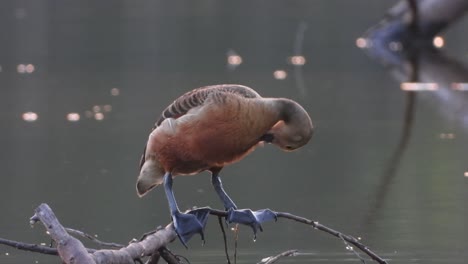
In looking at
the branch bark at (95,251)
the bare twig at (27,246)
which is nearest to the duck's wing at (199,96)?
the branch bark at (95,251)

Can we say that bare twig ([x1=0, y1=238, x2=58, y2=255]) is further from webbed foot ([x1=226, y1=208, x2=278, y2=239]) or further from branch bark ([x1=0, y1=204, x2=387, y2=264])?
webbed foot ([x1=226, y1=208, x2=278, y2=239])

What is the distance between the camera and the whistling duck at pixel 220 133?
4.28 meters

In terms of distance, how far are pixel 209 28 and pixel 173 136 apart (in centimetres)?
1361

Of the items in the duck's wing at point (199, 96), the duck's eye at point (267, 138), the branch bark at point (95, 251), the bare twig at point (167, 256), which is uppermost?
the duck's wing at point (199, 96)

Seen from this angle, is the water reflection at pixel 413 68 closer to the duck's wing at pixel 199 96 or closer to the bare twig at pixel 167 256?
the duck's wing at pixel 199 96

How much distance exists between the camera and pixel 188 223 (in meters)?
4.38

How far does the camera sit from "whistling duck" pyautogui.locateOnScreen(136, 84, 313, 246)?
4.28 metres

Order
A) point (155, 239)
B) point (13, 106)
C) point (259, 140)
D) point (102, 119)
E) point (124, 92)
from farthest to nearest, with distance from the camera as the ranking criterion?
point (124, 92) → point (13, 106) → point (102, 119) → point (259, 140) → point (155, 239)

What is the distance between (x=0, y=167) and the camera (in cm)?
806

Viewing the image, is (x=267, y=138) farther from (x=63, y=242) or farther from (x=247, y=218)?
(x=63, y=242)

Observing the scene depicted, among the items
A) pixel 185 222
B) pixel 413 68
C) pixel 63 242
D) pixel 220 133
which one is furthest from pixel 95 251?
pixel 413 68

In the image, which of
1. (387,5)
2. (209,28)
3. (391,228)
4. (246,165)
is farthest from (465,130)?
(387,5)

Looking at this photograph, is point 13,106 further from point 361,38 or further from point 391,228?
point 361,38

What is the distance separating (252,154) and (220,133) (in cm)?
417
